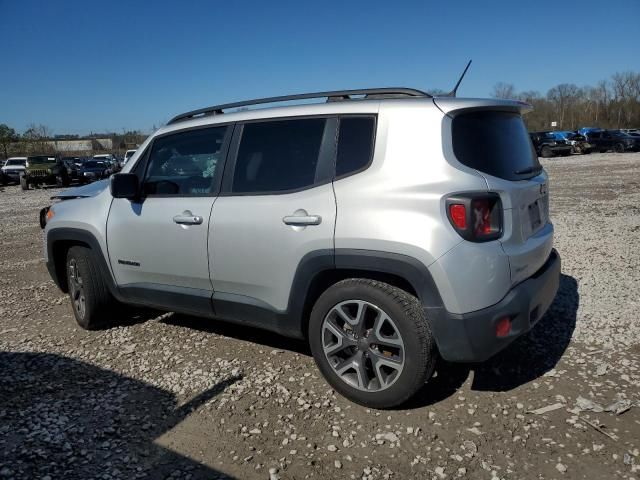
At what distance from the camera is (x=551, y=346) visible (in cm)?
394

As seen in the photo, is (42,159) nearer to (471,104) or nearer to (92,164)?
(92,164)

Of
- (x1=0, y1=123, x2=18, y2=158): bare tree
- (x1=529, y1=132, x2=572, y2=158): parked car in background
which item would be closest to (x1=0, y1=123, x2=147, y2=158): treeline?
(x1=0, y1=123, x2=18, y2=158): bare tree

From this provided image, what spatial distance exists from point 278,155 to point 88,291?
88.6 inches

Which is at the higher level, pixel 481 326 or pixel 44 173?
pixel 44 173

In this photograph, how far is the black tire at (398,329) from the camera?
9.55 feet

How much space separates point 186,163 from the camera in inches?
155

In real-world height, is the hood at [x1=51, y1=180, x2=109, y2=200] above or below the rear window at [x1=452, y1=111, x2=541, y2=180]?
below

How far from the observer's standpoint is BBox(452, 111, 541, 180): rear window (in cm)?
292

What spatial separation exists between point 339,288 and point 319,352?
471mm

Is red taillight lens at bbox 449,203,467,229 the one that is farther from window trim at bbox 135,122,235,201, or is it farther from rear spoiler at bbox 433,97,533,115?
window trim at bbox 135,122,235,201

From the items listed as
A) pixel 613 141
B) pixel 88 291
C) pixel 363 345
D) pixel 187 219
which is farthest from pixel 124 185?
pixel 613 141

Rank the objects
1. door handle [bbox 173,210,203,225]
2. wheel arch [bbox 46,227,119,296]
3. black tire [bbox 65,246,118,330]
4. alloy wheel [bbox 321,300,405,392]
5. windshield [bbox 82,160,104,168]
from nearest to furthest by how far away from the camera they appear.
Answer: alloy wheel [bbox 321,300,405,392]
door handle [bbox 173,210,203,225]
wheel arch [bbox 46,227,119,296]
black tire [bbox 65,246,118,330]
windshield [bbox 82,160,104,168]

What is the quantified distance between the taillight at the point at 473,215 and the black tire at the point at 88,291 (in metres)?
3.14

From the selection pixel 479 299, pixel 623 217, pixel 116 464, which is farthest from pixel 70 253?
pixel 623 217
